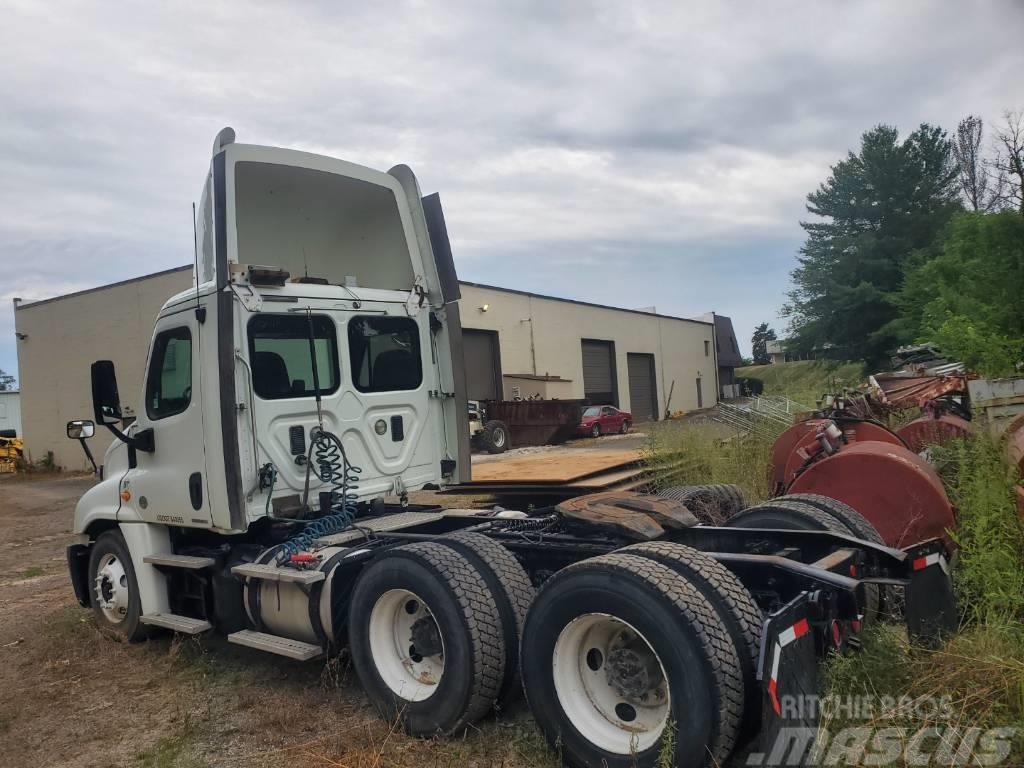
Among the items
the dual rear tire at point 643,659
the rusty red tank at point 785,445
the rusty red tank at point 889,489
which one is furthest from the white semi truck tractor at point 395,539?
the rusty red tank at point 785,445

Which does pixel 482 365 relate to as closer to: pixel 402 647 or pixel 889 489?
pixel 889 489

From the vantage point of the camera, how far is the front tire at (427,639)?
3.83 m

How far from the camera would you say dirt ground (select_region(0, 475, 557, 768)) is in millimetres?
3879

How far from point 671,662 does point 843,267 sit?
116 ft

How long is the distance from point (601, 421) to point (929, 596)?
2455cm

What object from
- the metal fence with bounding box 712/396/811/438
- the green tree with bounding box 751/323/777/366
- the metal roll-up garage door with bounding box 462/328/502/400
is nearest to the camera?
the metal fence with bounding box 712/396/811/438

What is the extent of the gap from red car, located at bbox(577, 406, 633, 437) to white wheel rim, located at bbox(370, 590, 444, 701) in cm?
2258

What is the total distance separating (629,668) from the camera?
135 inches

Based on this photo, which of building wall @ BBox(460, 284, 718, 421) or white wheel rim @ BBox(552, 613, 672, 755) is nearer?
white wheel rim @ BBox(552, 613, 672, 755)

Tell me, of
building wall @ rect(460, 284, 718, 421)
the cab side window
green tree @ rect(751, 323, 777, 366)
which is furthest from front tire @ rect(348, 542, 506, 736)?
green tree @ rect(751, 323, 777, 366)

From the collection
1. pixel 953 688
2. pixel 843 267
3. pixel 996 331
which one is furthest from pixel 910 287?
pixel 953 688

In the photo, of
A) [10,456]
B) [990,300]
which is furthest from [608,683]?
[10,456]

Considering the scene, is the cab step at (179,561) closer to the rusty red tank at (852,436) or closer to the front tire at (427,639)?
the front tire at (427,639)
